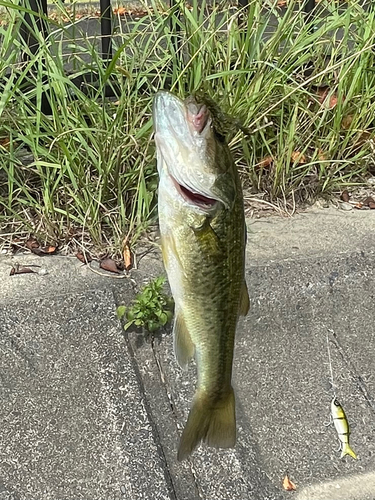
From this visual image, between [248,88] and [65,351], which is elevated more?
[248,88]

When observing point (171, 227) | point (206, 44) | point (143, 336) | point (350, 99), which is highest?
point (171, 227)

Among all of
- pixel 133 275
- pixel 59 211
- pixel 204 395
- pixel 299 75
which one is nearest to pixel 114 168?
pixel 59 211

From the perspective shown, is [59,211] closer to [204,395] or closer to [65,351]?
[65,351]

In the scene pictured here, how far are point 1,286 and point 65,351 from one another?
41cm

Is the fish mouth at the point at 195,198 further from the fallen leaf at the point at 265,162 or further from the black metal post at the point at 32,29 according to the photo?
the fallen leaf at the point at 265,162

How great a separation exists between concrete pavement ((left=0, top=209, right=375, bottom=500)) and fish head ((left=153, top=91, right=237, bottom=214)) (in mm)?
1302

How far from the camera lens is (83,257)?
3.01 m

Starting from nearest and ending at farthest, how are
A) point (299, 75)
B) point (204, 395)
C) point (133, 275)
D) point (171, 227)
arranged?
point (171, 227) → point (204, 395) → point (133, 275) → point (299, 75)

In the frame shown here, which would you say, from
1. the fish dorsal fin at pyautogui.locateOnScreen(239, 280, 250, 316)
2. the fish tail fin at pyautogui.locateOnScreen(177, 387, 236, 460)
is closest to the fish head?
the fish dorsal fin at pyautogui.locateOnScreen(239, 280, 250, 316)

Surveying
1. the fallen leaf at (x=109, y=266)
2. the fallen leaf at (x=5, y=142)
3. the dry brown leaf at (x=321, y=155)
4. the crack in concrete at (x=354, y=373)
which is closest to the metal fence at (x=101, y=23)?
the fallen leaf at (x=5, y=142)

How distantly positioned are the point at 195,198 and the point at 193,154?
0.11 meters

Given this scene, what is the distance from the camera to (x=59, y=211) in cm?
307

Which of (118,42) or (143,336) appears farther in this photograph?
(118,42)

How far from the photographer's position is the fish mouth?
1.49 m
